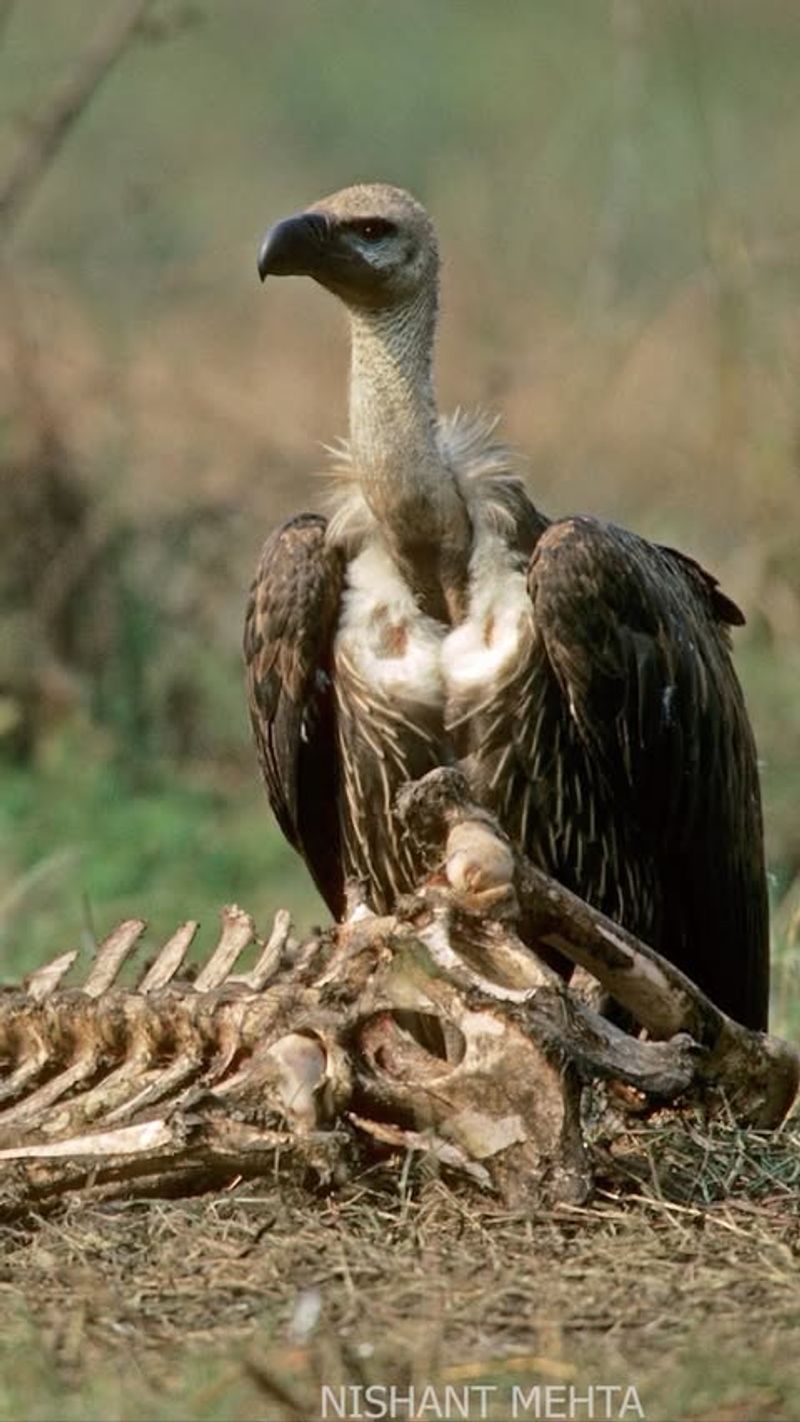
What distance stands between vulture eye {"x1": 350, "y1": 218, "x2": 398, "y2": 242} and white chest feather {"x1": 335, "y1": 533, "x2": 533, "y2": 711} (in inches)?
23.2

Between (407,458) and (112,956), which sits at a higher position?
(407,458)

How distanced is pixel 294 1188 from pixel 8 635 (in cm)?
472

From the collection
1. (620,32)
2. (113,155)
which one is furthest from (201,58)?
(620,32)

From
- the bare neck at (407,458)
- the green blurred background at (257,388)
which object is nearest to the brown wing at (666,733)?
the bare neck at (407,458)

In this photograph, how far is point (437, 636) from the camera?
18.0ft

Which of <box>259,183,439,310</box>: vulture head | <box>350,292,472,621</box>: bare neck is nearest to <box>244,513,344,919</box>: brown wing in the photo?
<box>350,292,472,621</box>: bare neck

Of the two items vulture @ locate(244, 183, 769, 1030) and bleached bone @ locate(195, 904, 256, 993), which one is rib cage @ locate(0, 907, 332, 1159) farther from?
vulture @ locate(244, 183, 769, 1030)

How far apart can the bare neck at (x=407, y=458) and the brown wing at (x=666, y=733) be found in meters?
0.24

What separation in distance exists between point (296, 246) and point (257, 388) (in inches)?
277

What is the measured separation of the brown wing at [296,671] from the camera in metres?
5.55

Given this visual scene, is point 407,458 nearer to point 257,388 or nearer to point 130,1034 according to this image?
point 130,1034

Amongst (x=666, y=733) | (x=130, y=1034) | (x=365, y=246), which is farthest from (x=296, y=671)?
(x=130, y=1034)

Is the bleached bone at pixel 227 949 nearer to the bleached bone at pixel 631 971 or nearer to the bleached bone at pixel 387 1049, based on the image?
the bleached bone at pixel 387 1049

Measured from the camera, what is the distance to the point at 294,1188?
4.31 meters
